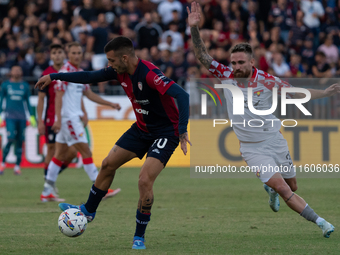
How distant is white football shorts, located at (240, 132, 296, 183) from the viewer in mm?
6359

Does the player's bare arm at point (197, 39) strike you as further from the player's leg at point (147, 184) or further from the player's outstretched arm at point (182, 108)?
the player's leg at point (147, 184)

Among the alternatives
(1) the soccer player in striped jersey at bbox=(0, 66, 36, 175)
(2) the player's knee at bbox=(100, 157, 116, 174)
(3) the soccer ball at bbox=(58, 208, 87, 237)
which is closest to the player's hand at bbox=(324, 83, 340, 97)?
(2) the player's knee at bbox=(100, 157, 116, 174)

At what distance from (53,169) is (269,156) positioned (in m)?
4.50

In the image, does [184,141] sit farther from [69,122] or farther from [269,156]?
[69,122]

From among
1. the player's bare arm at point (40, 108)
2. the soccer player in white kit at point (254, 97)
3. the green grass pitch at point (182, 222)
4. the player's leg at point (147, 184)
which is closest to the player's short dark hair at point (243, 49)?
the soccer player in white kit at point (254, 97)

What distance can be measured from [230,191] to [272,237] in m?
4.56

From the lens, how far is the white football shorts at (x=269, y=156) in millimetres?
6359

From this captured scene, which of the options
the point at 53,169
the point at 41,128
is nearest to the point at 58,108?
the point at 41,128

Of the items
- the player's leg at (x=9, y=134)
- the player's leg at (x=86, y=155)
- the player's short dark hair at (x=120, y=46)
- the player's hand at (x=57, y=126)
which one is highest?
the player's short dark hair at (x=120, y=46)

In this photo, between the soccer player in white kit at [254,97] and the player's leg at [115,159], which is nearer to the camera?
the player's leg at [115,159]

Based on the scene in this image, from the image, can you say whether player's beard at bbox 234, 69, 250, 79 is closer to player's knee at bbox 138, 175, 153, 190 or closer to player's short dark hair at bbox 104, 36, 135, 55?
player's short dark hair at bbox 104, 36, 135, 55

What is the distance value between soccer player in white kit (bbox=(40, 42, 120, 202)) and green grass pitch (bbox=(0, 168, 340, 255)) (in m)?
0.54

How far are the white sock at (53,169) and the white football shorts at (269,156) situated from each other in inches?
164

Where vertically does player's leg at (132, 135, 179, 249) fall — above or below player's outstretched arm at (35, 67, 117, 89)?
below
